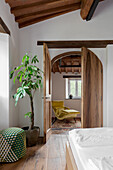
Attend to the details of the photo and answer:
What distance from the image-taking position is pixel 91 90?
14.1 feet

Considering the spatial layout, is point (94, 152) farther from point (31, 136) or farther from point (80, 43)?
point (80, 43)

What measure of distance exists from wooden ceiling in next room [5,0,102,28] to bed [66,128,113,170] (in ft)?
9.04

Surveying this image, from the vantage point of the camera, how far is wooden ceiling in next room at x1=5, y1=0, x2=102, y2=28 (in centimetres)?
341

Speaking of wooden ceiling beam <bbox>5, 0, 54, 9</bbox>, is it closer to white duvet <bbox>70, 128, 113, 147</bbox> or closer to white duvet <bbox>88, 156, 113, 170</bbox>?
white duvet <bbox>70, 128, 113, 147</bbox>

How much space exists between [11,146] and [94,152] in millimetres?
1571

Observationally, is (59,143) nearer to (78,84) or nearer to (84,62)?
(84,62)

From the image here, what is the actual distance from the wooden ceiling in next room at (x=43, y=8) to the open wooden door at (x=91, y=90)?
1007 mm

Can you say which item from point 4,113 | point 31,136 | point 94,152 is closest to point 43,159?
point 31,136

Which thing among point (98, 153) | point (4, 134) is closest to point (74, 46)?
point (4, 134)

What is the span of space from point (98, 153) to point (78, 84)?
716 cm

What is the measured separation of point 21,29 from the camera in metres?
4.34

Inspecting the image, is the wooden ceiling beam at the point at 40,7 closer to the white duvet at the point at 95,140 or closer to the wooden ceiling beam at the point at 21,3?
the wooden ceiling beam at the point at 21,3

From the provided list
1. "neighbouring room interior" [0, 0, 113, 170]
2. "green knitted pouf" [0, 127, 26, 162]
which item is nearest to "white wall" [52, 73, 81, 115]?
"neighbouring room interior" [0, 0, 113, 170]

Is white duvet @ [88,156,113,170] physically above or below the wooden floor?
above
